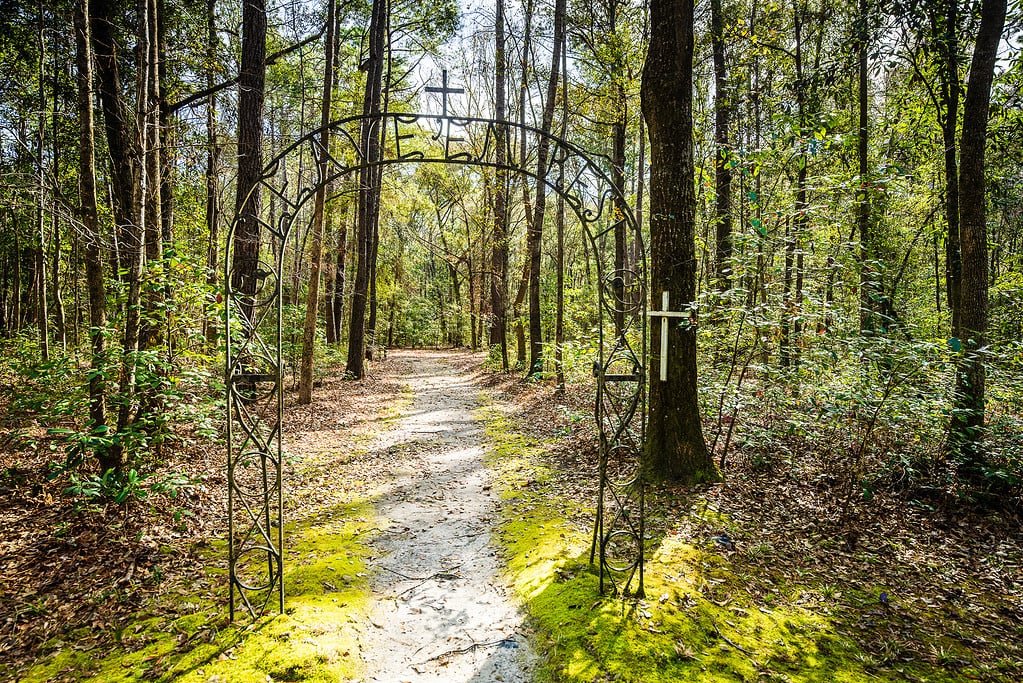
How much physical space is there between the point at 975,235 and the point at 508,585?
6.21 metres

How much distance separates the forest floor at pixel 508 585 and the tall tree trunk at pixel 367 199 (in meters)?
7.66

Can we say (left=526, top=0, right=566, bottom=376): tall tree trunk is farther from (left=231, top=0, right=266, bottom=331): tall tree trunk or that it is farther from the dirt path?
(left=231, top=0, right=266, bottom=331): tall tree trunk

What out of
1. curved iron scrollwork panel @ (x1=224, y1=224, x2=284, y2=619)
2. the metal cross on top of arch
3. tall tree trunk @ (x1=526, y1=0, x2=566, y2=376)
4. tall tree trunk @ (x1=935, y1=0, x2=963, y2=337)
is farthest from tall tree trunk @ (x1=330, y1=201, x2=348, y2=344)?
tall tree trunk @ (x1=935, y1=0, x2=963, y2=337)

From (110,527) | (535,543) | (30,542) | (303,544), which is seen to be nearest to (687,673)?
(535,543)

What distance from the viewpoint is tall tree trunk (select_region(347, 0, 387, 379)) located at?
12695 mm

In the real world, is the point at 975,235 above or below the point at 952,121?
below

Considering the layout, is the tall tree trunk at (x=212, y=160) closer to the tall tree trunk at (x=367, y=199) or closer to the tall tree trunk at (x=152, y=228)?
the tall tree trunk at (x=152, y=228)

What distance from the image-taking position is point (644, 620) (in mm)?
3592

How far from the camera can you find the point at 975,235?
5676 mm

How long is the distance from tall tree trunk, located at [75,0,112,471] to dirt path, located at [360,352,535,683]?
2.93 meters

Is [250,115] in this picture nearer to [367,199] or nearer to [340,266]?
[367,199]

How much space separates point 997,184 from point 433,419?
34.2ft

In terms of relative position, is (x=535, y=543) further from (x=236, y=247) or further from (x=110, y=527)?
(x=236, y=247)

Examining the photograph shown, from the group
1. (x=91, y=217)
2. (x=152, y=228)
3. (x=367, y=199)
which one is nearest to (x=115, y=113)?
(x=91, y=217)
